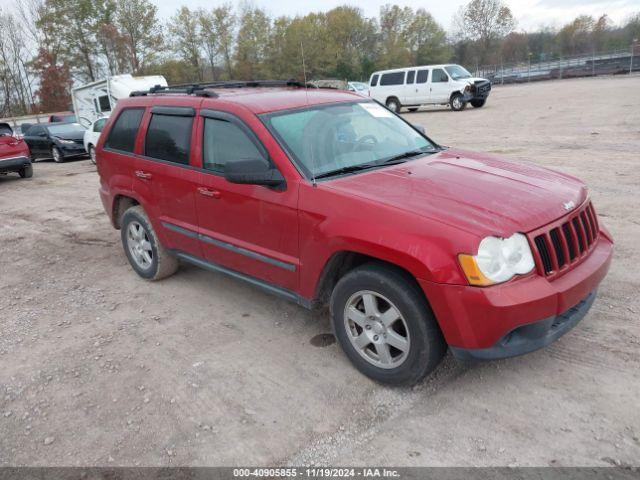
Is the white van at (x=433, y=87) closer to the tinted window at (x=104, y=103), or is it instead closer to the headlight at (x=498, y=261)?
the tinted window at (x=104, y=103)

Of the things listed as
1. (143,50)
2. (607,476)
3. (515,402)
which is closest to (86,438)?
(515,402)

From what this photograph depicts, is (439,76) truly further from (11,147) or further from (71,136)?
(11,147)

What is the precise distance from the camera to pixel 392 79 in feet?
81.0

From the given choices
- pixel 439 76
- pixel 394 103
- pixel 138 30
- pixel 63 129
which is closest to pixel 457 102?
pixel 439 76

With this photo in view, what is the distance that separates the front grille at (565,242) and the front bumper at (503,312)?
0.28 ft

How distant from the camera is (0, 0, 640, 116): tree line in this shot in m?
41.9

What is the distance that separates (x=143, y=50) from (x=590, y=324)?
47.6m

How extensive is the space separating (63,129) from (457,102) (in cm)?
1581

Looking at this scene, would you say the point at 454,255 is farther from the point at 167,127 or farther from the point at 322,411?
the point at 167,127

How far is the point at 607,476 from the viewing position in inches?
95.6

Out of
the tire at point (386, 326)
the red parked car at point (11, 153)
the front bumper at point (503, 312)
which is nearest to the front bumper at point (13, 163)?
the red parked car at point (11, 153)

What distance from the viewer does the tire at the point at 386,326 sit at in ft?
9.57

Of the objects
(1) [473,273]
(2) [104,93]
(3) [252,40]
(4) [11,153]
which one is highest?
(3) [252,40]

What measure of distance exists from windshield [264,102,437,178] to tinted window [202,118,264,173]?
23cm
